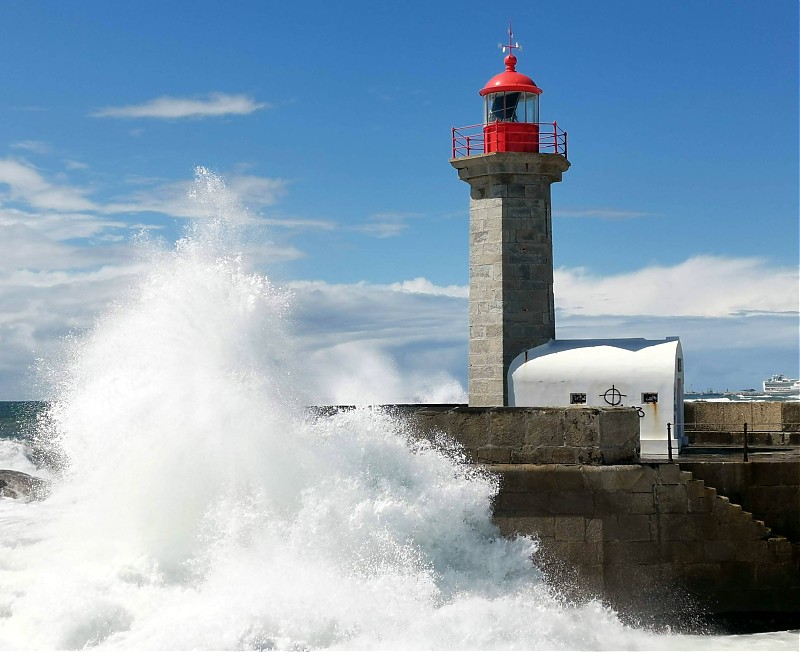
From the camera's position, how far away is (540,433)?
32.7 feet

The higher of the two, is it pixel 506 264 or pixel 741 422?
pixel 506 264

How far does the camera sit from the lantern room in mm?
13859

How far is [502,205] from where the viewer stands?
44.7 ft

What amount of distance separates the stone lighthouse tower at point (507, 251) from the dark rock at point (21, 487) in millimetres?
8891

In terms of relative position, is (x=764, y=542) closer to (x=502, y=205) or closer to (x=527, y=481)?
(x=527, y=481)

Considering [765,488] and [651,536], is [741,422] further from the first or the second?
[651,536]

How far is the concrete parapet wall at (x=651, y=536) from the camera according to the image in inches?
381

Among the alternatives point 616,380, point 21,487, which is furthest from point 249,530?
point 21,487

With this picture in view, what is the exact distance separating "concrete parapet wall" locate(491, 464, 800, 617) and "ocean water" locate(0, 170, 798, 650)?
1.00ft

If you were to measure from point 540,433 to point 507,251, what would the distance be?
4304 millimetres

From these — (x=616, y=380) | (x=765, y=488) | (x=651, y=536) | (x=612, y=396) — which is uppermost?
(x=616, y=380)

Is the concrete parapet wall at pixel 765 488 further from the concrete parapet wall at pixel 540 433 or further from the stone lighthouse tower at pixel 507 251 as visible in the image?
the stone lighthouse tower at pixel 507 251

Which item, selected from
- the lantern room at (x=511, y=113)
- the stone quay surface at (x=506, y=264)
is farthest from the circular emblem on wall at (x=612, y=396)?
the lantern room at (x=511, y=113)

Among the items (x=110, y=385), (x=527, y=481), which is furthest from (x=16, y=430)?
(x=527, y=481)
